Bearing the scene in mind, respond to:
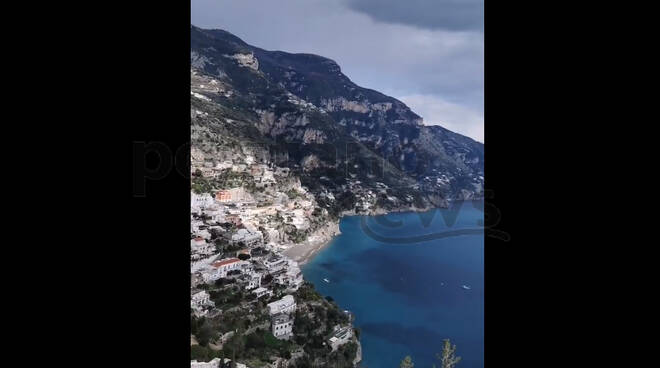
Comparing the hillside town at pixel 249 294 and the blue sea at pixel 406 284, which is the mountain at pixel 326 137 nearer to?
the blue sea at pixel 406 284

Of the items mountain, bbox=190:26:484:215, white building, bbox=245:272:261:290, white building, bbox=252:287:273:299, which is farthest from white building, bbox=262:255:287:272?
mountain, bbox=190:26:484:215

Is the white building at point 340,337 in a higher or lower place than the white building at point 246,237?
lower

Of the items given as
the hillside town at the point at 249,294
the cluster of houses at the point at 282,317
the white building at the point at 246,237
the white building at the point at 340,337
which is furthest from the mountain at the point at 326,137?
the white building at the point at 340,337

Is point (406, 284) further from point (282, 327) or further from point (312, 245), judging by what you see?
point (282, 327)
